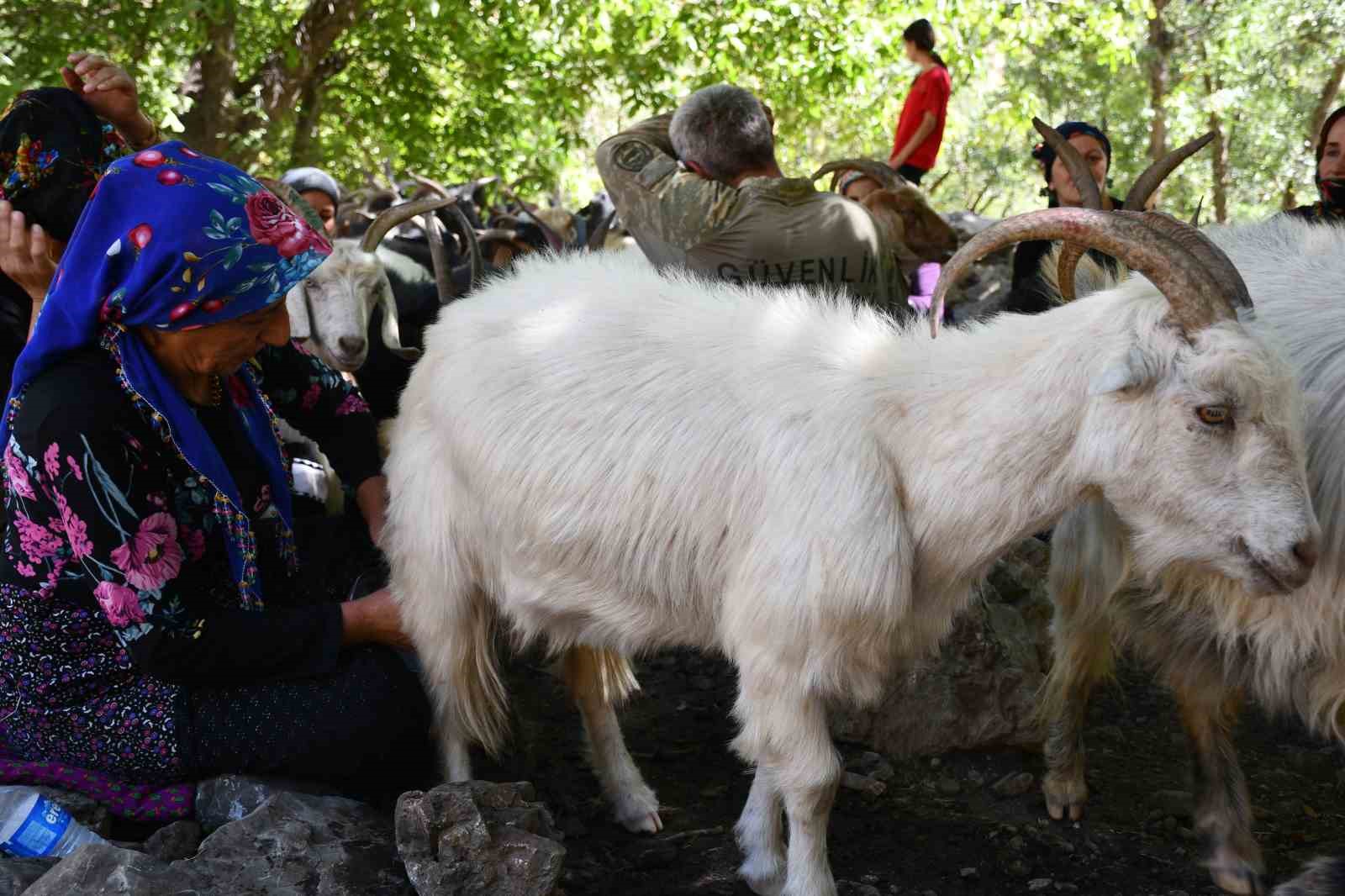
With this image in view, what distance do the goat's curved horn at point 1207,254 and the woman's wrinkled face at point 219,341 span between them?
1.87m

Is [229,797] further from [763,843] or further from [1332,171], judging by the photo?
[1332,171]

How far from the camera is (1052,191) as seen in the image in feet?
18.2

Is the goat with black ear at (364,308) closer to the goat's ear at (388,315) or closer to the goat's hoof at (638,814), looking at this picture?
the goat's ear at (388,315)

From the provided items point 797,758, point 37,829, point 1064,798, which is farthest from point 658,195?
point 37,829

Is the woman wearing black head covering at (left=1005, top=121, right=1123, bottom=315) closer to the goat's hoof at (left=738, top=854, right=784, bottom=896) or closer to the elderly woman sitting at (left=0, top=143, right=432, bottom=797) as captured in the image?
the goat's hoof at (left=738, top=854, right=784, bottom=896)

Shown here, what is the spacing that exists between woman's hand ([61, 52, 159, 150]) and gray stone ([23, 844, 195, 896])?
2022mm

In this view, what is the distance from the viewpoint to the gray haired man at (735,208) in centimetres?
389

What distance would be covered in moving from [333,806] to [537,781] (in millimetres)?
974

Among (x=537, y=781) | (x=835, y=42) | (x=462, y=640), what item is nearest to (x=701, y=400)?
(x=462, y=640)

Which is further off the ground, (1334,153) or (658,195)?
(1334,153)

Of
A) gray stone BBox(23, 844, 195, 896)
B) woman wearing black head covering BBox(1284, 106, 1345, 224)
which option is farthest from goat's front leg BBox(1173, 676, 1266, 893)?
gray stone BBox(23, 844, 195, 896)

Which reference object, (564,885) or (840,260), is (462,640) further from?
(840,260)

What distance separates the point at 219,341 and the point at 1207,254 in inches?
84.0

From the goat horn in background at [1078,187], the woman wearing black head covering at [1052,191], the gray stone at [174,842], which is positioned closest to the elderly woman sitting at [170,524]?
the gray stone at [174,842]
